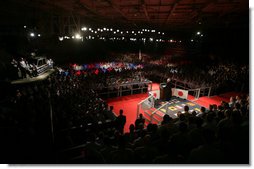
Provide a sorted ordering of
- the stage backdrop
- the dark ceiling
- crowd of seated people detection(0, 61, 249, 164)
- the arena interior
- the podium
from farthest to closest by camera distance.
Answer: the podium < the stage backdrop < the dark ceiling < the arena interior < crowd of seated people detection(0, 61, 249, 164)

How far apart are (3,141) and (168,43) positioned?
28.4 meters

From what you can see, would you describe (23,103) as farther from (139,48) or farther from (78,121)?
(139,48)

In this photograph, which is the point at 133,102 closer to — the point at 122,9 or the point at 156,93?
the point at 156,93

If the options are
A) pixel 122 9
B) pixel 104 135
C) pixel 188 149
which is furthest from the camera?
pixel 122 9

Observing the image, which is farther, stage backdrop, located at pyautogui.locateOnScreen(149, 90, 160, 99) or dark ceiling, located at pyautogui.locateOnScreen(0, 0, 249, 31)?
stage backdrop, located at pyautogui.locateOnScreen(149, 90, 160, 99)

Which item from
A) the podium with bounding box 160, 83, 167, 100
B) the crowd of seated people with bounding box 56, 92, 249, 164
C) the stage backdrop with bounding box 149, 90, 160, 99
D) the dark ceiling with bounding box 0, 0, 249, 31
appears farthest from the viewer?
the podium with bounding box 160, 83, 167, 100

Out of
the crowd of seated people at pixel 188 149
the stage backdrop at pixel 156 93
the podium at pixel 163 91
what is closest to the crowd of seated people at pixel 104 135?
the crowd of seated people at pixel 188 149

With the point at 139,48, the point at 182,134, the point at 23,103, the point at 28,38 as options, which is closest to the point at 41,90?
the point at 23,103

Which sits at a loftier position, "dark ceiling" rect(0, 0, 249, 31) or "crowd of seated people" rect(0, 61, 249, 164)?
"dark ceiling" rect(0, 0, 249, 31)

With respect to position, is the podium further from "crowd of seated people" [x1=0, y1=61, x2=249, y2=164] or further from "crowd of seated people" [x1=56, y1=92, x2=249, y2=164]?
"crowd of seated people" [x1=56, y1=92, x2=249, y2=164]

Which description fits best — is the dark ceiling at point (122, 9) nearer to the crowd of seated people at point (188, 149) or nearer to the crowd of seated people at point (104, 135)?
the crowd of seated people at point (104, 135)

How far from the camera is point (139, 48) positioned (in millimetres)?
30500

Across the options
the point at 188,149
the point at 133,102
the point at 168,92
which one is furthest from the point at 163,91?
the point at 188,149

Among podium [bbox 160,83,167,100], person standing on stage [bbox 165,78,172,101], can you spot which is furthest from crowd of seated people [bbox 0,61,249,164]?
podium [bbox 160,83,167,100]
